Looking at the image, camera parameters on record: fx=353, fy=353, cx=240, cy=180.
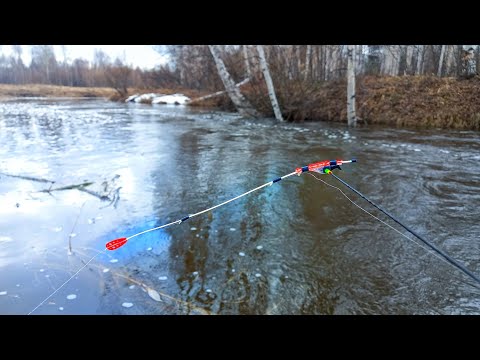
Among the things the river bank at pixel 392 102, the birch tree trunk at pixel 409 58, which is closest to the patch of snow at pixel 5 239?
the river bank at pixel 392 102

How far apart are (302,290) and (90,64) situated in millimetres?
89025

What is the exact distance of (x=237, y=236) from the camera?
4879mm

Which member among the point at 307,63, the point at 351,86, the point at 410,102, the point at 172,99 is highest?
the point at 307,63

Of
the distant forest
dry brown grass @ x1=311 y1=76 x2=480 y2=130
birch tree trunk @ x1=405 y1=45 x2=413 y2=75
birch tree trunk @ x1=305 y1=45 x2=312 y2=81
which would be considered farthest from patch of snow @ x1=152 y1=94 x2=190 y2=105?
birch tree trunk @ x1=405 y1=45 x2=413 y2=75

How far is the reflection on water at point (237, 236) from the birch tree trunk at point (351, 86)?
17.1ft

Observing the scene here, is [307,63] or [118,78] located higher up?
[118,78]

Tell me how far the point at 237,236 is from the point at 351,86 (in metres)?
11.4

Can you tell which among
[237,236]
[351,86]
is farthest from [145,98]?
[237,236]

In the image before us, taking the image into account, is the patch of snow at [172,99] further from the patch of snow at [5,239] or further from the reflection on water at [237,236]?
the patch of snow at [5,239]

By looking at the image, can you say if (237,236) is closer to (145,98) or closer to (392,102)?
(392,102)

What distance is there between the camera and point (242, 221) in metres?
5.38

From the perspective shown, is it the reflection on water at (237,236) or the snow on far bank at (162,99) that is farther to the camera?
the snow on far bank at (162,99)

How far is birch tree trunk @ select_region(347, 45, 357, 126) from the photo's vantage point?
44.8ft

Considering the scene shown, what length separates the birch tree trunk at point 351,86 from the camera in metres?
13.7
